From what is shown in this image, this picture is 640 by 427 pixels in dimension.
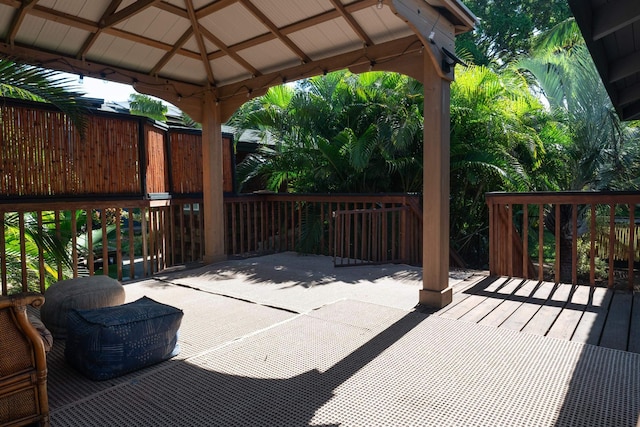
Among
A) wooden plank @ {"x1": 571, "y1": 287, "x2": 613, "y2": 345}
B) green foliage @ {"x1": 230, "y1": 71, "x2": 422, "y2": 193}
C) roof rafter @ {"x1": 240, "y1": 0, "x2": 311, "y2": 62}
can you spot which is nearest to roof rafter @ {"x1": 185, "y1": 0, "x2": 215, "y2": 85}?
roof rafter @ {"x1": 240, "y1": 0, "x2": 311, "y2": 62}

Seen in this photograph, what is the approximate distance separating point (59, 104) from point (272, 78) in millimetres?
2323

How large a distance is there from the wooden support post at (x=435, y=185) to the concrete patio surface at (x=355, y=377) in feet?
1.02

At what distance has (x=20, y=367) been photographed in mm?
1778

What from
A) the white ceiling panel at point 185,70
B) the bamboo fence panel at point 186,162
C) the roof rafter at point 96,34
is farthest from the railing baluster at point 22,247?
the white ceiling panel at point 185,70

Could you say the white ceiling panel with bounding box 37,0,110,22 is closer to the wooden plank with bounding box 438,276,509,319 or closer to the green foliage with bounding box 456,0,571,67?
the wooden plank with bounding box 438,276,509,319

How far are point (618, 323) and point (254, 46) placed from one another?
4.34 meters

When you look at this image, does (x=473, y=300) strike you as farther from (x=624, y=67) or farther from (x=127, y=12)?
(x=127, y=12)

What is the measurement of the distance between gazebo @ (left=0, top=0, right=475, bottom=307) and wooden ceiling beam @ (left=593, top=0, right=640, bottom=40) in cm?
105

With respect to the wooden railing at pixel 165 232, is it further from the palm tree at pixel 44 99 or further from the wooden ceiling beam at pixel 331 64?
the wooden ceiling beam at pixel 331 64

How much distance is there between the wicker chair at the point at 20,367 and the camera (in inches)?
68.2

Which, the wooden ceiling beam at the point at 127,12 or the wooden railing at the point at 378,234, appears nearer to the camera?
the wooden ceiling beam at the point at 127,12

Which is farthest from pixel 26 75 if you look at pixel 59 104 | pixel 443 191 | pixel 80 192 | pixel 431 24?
pixel 443 191

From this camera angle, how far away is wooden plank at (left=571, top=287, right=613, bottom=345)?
2938 millimetres

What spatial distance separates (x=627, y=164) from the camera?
8016 mm
